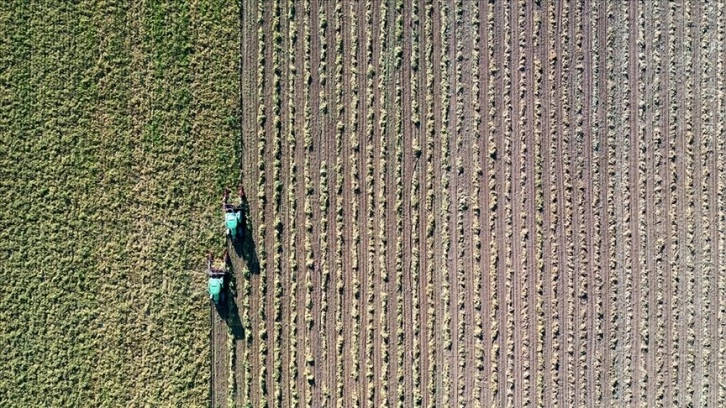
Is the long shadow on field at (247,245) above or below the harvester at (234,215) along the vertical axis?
below

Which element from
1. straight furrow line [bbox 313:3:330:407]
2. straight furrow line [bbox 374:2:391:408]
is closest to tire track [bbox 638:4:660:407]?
straight furrow line [bbox 374:2:391:408]

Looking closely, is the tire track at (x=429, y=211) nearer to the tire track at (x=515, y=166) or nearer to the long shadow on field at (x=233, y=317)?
the tire track at (x=515, y=166)

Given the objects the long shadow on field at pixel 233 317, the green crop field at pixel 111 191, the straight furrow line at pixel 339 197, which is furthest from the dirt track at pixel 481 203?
the green crop field at pixel 111 191

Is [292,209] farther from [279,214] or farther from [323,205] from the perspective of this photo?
[323,205]

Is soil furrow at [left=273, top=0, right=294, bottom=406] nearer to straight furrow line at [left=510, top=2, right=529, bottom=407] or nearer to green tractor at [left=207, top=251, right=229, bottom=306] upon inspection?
green tractor at [left=207, top=251, right=229, bottom=306]

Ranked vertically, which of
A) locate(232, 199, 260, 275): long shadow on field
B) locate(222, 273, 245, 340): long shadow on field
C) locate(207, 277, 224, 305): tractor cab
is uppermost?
locate(232, 199, 260, 275): long shadow on field

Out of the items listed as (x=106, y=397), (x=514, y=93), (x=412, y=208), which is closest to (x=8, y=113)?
(x=106, y=397)
